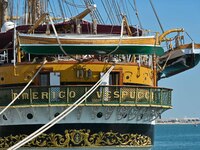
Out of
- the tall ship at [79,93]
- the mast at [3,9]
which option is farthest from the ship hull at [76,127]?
the mast at [3,9]

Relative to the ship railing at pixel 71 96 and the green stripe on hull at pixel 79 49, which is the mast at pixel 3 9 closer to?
the green stripe on hull at pixel 79 49

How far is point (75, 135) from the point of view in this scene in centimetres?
Answer: 3222

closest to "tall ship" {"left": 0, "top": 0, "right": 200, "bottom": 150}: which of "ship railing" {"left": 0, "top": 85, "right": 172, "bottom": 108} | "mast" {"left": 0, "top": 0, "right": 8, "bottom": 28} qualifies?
"ship railing" {"left": 0, "top": 85, "right": 172, "bottom": 108}

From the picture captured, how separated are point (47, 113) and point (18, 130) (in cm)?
151

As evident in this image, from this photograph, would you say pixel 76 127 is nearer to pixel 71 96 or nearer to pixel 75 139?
pixel 75 139

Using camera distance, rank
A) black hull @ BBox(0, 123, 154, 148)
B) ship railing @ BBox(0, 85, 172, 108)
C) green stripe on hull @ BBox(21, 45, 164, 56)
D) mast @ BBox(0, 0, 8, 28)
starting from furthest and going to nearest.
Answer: mast @ BBox(0, 0, 8, 28) < green stripe on hull @ BBox(21, 45, 164, 56) < black hull @ BBox(0, 123, 154, 148) < ship railing @ BBox(0, 85, 172, 108)

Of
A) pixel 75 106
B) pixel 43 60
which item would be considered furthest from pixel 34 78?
pixel 75 106

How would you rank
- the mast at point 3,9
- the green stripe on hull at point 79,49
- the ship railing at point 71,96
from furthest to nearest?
1. the mast at point 3,9
2. the green stripe on hull at point 79,49
3. the ship railing at point 71,96

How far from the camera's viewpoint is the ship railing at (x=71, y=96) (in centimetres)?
3197

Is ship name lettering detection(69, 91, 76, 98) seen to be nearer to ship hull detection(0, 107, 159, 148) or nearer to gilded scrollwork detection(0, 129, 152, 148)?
ship hull detection(0, 107, 159, 148)

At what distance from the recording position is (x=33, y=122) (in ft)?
106

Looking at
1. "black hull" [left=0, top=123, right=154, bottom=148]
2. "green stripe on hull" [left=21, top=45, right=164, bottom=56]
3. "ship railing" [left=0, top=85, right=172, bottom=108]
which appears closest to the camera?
"ship railing" [left=0, top=85, right=172, bottom=108]

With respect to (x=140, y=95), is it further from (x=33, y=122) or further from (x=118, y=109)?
(x=33, y=122)

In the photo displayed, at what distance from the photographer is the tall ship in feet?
105
